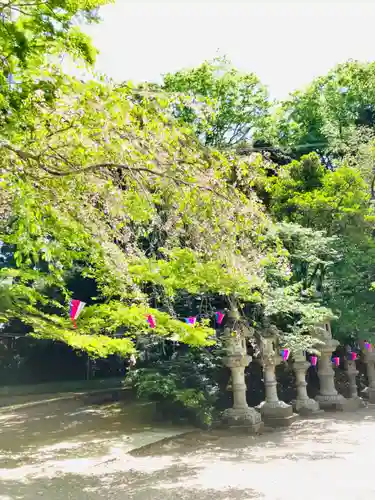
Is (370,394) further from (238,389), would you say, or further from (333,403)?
(238,389)

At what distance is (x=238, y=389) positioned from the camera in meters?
10.4

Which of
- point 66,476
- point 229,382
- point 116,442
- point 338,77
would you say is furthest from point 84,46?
point 338,77

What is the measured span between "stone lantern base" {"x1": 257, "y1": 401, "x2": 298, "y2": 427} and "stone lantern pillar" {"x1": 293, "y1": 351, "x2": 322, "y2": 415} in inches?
38.2

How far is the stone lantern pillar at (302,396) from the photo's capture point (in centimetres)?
1201

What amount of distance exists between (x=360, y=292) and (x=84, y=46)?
39.5 ft

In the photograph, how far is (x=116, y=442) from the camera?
8875mm

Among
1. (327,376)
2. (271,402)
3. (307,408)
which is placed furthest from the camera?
(327,376)

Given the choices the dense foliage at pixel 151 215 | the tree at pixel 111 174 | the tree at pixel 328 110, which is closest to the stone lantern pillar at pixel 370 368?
the dense foliage at pixel 151 215

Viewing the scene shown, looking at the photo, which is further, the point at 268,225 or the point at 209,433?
the point at 209,433

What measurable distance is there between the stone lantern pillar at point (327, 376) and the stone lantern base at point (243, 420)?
332cm

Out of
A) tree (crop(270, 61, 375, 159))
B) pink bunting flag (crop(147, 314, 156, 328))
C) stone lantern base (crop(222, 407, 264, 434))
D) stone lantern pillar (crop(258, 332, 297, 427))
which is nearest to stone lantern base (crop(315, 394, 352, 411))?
stone lantern pillar (crop(258, 332, 297, 427))

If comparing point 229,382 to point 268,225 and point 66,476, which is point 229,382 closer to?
point 66,476

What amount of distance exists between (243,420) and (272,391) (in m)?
1.53

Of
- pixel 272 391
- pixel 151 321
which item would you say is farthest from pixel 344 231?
pixel 151 321
